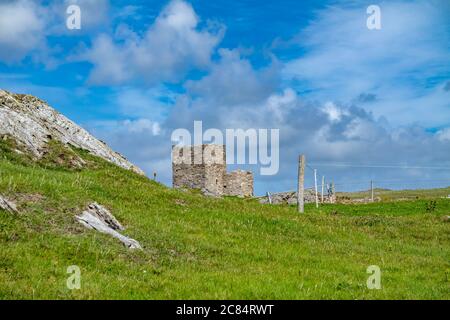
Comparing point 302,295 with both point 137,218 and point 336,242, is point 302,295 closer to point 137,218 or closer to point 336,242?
point 137,218

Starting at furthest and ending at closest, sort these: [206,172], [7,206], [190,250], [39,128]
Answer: [206,172] → [39,128] → [190,250] → [7,206]

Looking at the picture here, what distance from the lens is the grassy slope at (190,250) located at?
12414 mm

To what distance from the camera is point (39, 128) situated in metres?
34.7

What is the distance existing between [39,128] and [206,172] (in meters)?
35.7

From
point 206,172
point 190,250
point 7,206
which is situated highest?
point 206,172

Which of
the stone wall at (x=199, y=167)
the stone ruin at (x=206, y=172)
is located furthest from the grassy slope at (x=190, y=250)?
the stone ruin at (x=206, y=172)

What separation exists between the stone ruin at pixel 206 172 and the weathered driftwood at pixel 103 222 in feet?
162

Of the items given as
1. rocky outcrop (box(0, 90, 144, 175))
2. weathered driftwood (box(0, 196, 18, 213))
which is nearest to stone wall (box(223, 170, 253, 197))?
rocky outcrop (box(0, 90, 144, 175))

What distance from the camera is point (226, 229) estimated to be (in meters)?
22.1

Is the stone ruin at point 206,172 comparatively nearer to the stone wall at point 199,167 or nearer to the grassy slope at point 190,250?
the stone wall at point 199,167
